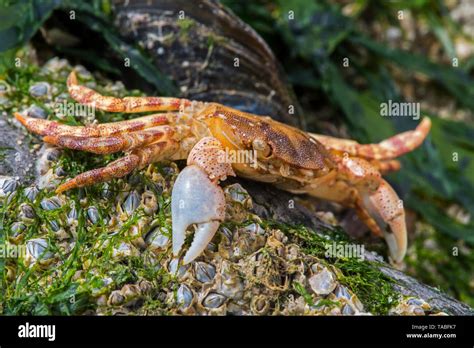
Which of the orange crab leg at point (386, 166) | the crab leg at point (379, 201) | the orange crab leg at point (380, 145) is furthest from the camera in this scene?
the orange crab leg at point (386, 166)

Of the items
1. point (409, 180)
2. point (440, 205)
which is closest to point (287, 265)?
point (409, 180)

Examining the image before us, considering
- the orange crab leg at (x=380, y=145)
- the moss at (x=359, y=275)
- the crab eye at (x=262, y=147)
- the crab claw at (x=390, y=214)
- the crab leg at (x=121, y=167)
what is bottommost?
the moss at (x=359, y=275)

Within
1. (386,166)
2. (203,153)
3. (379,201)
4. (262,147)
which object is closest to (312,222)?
(379,201)

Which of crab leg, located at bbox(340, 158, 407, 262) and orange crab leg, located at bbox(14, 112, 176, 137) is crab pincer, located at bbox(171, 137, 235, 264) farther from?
crab leg, located at bbox(340, 158, 407, 262)

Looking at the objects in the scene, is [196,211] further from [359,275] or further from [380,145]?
[380,145]

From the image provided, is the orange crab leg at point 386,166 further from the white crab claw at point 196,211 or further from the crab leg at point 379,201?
the white crab claw at point 196,211

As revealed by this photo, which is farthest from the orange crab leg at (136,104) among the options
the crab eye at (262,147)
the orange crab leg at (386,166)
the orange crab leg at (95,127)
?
the orange crab leg at (386,166)

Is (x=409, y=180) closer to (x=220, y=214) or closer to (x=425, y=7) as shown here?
(x=425, y=7)

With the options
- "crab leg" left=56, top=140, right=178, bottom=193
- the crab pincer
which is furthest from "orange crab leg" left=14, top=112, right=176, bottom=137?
the crab pincer

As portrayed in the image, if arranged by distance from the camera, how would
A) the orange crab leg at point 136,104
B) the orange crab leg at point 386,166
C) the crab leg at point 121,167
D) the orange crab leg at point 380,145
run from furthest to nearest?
1. the orange crab leg at point 386,166
2. the orange crab leg at point 380,145
3. the orange crab leg at point 136,104
4. the crab leg at point 121,167
